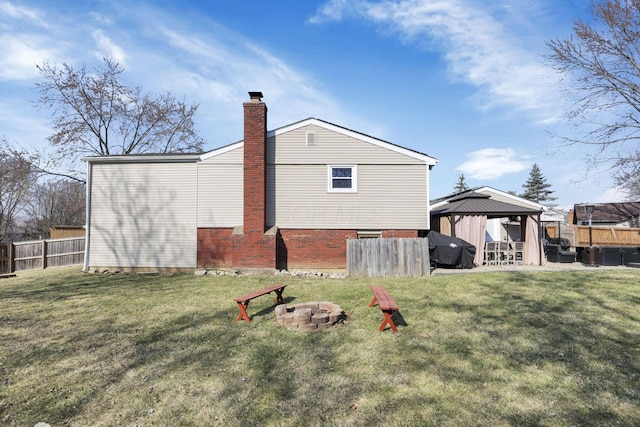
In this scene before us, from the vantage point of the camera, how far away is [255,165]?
504 inches

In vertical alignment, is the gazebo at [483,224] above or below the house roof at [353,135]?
below

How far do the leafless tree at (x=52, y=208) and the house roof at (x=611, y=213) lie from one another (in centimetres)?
6013

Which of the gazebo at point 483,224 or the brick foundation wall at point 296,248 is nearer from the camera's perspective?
the brick foundation wall at point 296,248

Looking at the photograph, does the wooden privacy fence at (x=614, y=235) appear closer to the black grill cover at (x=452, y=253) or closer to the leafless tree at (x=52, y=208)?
the black grill cover at (x=452, y=253)

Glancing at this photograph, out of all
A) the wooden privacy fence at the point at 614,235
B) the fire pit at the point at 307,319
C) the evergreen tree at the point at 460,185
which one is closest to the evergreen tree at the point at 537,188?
the evergreen tree at the point at 460,185

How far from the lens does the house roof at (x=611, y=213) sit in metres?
32.8

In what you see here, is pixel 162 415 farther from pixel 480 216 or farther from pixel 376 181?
pixel 480 216

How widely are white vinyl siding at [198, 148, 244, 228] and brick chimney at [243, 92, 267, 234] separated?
2.31 feet

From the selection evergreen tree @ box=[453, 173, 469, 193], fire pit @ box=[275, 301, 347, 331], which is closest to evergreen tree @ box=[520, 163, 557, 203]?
evergreen tree @ box=[453, 173, 469, 193]

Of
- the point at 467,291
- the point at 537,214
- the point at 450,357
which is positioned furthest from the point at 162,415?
the point at 537,214

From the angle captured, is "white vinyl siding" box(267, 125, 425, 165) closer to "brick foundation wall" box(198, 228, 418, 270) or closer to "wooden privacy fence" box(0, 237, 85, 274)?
"brick foundation wall" box(198, 228, 418, 270)

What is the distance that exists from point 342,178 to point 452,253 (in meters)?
5.68

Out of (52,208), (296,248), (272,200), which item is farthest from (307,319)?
(52,208)

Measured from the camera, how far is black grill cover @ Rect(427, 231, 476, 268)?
13.1 metres
